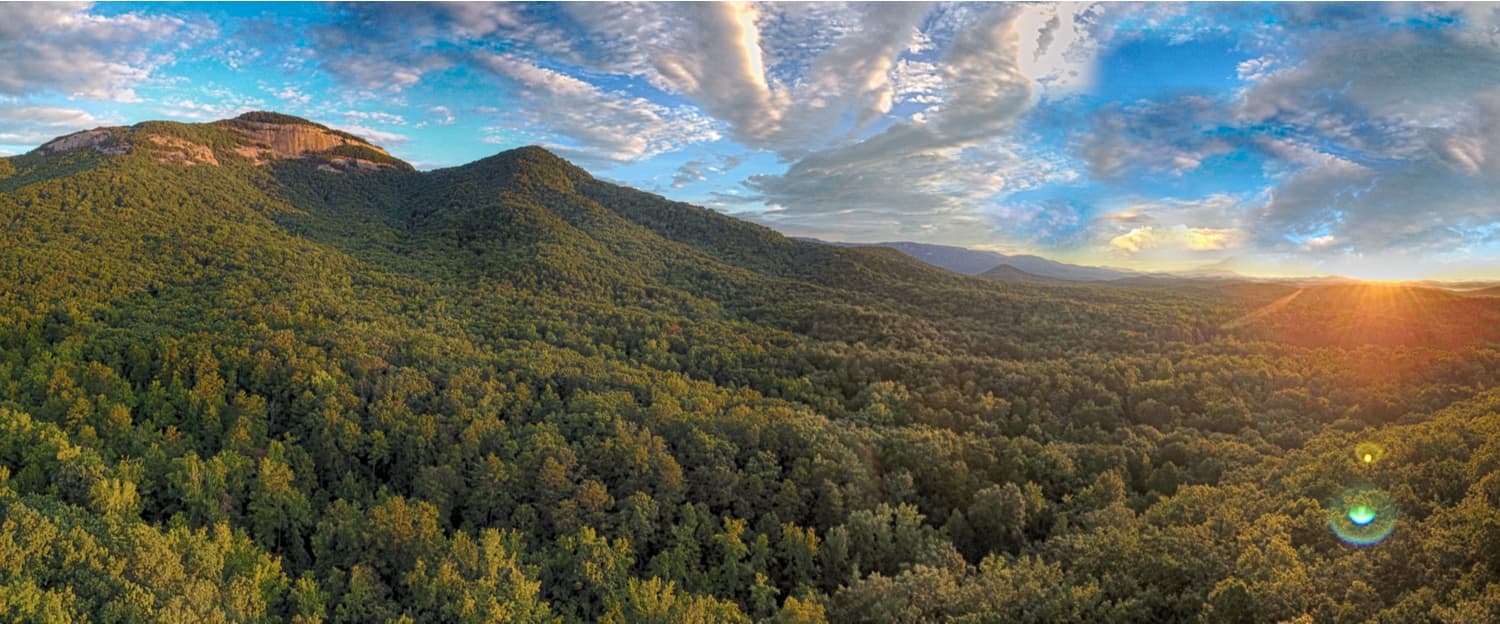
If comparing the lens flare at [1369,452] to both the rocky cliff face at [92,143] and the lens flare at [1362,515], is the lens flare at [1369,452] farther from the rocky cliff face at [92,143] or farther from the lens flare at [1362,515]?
the rocky cliff face at [92,143]

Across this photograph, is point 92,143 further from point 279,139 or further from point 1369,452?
point 1369,452

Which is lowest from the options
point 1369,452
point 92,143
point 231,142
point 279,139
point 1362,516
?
point 1362,516

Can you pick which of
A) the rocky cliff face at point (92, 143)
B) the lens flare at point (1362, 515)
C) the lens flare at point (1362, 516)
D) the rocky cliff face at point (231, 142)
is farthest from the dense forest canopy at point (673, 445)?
the rocky cliff face at point (231, 142)

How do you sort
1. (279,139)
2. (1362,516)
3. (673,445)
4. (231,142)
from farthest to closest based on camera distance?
(279,139), (231,142), (673,445), (1362,516)

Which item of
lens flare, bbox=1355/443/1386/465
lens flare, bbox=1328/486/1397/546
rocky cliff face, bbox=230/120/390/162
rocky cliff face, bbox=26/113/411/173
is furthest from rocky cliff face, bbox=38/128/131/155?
lens flare, bbox=1355/443/1386/465

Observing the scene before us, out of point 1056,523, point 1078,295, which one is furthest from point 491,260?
point 1078,295

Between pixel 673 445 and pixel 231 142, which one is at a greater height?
pixel 231 142

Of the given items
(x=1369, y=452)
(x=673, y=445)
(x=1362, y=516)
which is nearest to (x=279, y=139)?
(x=673, y=445)
